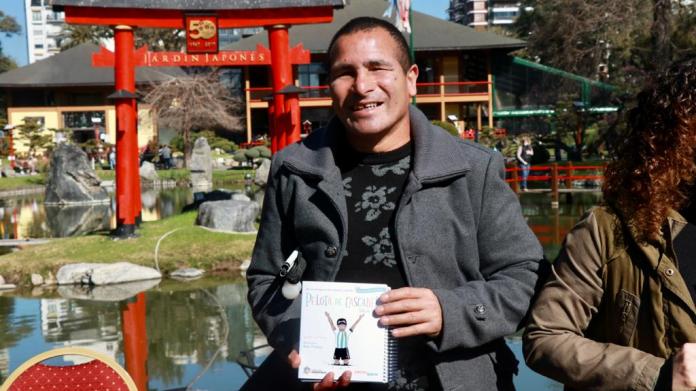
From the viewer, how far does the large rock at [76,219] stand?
53.3 feet

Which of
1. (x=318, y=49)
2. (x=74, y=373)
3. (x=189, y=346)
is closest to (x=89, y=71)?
(x=318, y=49)

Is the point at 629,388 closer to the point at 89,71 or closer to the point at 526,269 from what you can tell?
the point at 526,269

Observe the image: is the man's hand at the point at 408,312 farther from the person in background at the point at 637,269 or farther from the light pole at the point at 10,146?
the light pole at the point at 10,146

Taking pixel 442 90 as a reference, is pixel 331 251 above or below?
below

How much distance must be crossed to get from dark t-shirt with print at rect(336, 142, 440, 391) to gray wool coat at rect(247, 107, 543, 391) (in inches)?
1.4

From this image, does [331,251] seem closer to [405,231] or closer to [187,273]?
[405,231]

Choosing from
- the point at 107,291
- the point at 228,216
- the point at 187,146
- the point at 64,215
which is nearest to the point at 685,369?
the point at 107,291

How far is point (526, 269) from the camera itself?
2.14m

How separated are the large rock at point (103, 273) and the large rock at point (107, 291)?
0.33 ft

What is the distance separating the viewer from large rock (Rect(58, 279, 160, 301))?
31.4 feet

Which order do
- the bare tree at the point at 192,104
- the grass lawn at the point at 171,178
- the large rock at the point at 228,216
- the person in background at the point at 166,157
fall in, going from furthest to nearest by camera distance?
the bare tree at the point at 192,104 → the person in background at the point at 166,157 → the grass lawn at the point at 171,178 → the large rock at the point at 228,216

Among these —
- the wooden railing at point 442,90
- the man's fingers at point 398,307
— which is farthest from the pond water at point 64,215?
the man's fingers at point 398,307

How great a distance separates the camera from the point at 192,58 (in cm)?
1359

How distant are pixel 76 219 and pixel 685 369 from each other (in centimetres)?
1847
